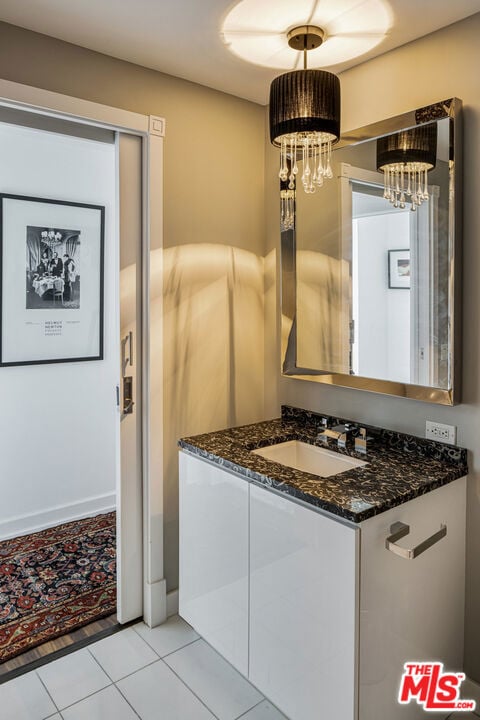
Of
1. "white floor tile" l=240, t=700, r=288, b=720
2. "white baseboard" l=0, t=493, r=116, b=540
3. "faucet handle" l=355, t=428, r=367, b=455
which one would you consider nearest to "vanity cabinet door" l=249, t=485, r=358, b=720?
"white floor tile" l=240, t=700, r=288, b=720

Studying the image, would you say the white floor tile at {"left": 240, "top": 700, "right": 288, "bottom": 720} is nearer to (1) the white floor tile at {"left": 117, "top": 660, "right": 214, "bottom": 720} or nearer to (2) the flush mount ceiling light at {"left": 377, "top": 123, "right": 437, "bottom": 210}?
(1) the white floor tile at {"left": 117, "top": 660, "right": 214, "bottom": 720}

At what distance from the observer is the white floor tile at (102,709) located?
185cm

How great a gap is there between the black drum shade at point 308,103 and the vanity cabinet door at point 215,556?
1.25 meters

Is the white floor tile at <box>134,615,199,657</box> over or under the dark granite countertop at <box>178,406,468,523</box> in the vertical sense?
under

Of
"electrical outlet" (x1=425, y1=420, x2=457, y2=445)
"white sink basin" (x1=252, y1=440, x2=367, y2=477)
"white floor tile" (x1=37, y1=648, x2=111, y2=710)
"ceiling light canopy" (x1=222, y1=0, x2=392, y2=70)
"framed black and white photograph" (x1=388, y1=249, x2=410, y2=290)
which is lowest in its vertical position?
"white floor tile" (x1=37, y1=648, x2=111, y2=710)

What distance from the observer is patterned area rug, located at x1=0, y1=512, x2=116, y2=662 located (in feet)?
7.66

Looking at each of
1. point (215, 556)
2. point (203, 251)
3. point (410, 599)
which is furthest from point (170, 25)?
point (410, 599)

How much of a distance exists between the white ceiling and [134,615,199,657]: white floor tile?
2411mm

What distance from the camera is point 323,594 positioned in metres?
1.58

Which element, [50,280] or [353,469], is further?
[50,280]

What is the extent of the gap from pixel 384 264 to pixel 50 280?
2.15 metres

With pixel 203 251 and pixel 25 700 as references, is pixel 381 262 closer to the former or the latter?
pixel 203 251

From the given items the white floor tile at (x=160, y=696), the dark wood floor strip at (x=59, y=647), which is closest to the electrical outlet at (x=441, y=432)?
the white floor tile at (x=160, y=696)

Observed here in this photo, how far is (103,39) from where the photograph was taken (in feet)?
6.42
